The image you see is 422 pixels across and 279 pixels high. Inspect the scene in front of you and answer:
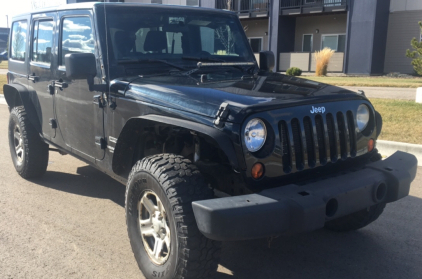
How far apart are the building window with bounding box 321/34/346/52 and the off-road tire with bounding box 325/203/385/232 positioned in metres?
23.7

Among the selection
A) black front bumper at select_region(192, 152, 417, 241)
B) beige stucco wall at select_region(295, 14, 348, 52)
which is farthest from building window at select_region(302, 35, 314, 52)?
black front bumper at select_region(192, 152, 417, 241)

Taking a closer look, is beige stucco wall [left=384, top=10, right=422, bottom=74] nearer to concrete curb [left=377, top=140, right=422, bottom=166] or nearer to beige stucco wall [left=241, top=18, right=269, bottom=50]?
beige stucco wall [left=241, top=18, right=269, bottom=50]

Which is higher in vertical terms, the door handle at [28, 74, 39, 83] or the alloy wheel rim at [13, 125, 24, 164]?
the door handle at [28, 74, 39, 83]

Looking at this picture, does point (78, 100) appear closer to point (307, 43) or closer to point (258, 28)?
point (307, 43)

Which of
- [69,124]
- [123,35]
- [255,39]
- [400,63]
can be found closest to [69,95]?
[69,124]

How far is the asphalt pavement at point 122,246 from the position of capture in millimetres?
3381

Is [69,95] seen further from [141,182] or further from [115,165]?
[141,182]

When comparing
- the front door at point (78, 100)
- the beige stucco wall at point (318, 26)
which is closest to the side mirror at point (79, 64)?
the front door at point (78, 100)

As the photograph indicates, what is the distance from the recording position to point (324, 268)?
342cm

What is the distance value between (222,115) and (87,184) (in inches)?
130

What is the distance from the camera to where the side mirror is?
11.7ft

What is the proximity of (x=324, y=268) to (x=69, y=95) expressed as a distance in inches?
114

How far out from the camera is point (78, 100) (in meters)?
4.23

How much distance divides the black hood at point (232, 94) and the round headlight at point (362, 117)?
95mm
